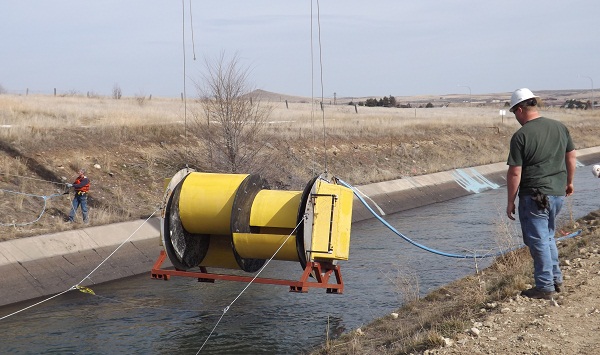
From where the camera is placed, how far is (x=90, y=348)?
39.3ft

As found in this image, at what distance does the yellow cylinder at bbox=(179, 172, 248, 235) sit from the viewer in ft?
34.0

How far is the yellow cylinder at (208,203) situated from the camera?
10367mm

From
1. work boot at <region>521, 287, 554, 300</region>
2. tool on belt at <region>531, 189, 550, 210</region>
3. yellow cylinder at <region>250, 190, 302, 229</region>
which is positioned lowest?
work boot at <region>521, 287, 554, 300</region>

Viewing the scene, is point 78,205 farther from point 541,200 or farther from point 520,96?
point 541,200

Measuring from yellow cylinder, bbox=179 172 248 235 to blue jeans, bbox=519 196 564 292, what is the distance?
3700 millimetres

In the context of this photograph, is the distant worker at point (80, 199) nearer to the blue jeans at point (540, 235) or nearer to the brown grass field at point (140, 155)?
the brown grass field at point (140, 155)

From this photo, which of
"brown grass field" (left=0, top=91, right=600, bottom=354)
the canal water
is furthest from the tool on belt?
the canal water

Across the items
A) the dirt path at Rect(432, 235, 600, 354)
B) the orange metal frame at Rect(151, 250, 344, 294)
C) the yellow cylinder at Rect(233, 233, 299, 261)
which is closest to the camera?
the dirt path at Rect(432, 235, 600, 354)

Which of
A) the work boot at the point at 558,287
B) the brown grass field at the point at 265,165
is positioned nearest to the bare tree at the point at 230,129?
the brown grass field at the point at 265,165

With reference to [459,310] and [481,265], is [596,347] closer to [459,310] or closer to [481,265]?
[459,310]

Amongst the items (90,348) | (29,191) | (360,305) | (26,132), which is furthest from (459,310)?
(26,132)

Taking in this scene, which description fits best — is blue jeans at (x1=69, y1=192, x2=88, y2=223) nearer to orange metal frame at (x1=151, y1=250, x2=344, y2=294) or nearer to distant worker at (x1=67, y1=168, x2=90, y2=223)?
distant worker at (x1=67, y1=168, x2=90, y2=223)

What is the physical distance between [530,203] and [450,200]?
25288 mm

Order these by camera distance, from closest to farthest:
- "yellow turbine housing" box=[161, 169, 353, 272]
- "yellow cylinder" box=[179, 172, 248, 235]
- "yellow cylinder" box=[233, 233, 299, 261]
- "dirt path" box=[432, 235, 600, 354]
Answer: "dirt path" box=[432, 235, 600, 354], "yellow turbine housing" box=[161, 169, 353, 272], "yellow cylinder" box=[233, 233, 299, 261], "yellow cylinder" box=[179, 172, 248, 235]
